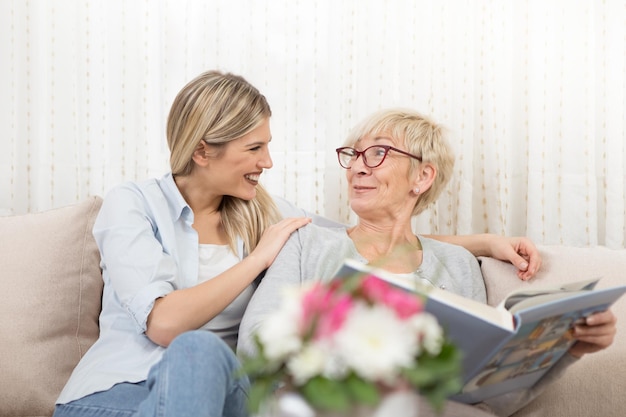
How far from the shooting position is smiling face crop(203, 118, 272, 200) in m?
2.00

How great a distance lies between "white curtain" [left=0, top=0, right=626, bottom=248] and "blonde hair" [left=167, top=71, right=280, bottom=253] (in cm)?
54

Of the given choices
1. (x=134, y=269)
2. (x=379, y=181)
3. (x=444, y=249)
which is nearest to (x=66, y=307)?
(x=134, y=269)

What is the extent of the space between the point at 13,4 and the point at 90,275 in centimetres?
111

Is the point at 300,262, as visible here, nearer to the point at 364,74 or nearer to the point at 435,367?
the point at 364,74

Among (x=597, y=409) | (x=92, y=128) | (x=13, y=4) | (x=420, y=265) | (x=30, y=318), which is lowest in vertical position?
(x=597, y=409)

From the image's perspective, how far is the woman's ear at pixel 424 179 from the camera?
2.12 m

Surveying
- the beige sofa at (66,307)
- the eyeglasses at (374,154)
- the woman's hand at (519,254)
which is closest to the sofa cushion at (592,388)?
the beige sofa at (66,307)

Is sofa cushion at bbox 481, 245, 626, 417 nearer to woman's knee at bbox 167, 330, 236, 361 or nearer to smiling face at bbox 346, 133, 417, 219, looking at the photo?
smiling face at bbox 346, 133, 417, 219

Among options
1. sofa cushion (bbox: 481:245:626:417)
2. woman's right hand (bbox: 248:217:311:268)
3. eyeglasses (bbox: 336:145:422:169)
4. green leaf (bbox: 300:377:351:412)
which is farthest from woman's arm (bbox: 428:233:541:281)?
green leaf (bbox: 300:377:351:412)

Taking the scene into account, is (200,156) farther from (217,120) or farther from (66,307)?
(66,307)

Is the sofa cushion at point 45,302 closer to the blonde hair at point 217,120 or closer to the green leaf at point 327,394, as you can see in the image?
the blonde hair at point 217,120

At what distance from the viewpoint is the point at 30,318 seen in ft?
6.58

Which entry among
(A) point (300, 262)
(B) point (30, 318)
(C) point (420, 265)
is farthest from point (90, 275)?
(C) point (420, 265)

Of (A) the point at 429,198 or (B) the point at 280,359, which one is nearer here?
(B) the point at 280,359
